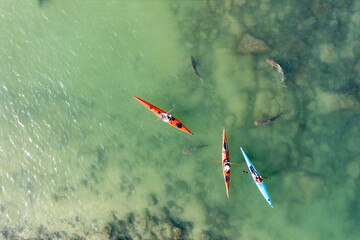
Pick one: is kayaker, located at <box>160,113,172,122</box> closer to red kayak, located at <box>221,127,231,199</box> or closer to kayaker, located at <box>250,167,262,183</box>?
red kayak, located at <box>221,127,231,199</box>

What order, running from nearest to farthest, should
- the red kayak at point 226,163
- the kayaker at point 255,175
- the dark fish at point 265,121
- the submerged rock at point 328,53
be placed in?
1. the kayaker at point 255,175
2. the red kayak at point 226,163
3. the dark fish at point 265,121
4. the submerged rock at point 328,53

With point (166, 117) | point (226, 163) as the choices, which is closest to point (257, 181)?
point (226, 163)

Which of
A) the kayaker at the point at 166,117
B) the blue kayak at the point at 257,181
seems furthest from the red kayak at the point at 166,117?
the blue kayak at the point at 257,181

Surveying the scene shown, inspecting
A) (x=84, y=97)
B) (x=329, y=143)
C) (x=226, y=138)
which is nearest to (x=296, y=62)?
(x=329, y=143)

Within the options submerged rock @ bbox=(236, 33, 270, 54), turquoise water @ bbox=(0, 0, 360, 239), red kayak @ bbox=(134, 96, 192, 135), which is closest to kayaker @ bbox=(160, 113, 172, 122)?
red kayak @ bbox=(134, 96, 192, 135)

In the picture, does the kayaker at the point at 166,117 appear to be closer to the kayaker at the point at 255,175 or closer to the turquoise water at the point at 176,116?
the turquoise water at the point at 176,116

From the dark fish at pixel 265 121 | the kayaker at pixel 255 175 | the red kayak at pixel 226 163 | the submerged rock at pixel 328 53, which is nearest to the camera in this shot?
the kayaker at pixel 255 175

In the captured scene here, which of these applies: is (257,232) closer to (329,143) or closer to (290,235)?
(290,235)
